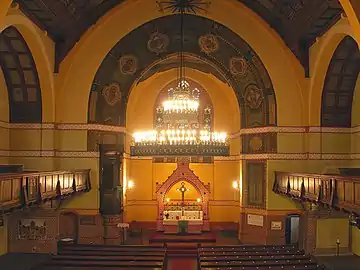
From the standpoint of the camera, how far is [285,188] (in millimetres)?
22047

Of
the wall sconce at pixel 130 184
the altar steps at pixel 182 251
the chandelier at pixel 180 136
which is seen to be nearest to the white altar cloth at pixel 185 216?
the wall sconce at pixel 130 184

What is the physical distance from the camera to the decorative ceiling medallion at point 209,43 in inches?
939

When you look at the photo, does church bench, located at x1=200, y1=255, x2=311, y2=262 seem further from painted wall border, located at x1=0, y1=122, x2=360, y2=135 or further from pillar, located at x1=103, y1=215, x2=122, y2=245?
painted wall border, located at x1=0, y1=122, x2=360, y2=135

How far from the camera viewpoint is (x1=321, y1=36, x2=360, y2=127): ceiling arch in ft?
71.7

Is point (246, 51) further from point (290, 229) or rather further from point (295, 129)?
point (290, 229)

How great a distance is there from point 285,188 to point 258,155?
→ 8.40 feet

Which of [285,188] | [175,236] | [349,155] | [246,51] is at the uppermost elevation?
[246,51]

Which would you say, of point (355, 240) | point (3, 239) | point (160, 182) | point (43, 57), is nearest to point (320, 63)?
point (355, 240)

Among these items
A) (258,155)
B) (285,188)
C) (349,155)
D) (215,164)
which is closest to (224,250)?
(285,188)

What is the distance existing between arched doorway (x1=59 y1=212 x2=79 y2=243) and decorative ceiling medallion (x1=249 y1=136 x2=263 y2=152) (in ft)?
29.1

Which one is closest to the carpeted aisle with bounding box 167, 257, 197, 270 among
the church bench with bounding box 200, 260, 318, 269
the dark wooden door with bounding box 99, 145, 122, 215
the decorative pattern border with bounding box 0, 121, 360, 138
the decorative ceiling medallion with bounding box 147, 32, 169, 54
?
the dark wooden door with bounding box 99, 145, 122, 215

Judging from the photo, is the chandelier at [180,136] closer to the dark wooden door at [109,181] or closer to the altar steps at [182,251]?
the dark wooden door at [109,181]

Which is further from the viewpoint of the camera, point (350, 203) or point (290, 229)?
point (290, 229)

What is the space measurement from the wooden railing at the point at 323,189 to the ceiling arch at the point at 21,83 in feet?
36.8
